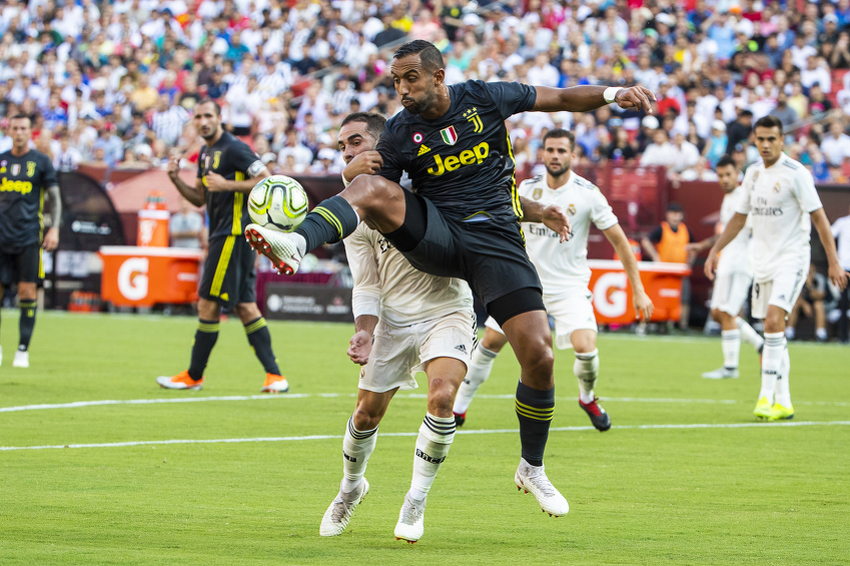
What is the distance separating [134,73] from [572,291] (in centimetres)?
2176

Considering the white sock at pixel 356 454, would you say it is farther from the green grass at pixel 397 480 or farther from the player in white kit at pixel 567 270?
the player in white kit at pixel 567 270

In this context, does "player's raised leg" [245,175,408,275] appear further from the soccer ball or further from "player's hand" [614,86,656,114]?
"player's hand" [614,86,656,114]

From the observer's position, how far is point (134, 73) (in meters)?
28.3

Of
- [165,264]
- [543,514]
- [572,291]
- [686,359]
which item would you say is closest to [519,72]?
[165,264]

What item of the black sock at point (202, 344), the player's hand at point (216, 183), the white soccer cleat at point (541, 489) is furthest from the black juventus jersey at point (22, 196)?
the white soccer cleat at point (541, 489)

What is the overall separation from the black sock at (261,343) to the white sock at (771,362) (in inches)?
178

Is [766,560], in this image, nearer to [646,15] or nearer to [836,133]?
[836,133]

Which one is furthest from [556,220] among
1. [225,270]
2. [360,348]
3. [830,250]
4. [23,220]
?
[23,220]

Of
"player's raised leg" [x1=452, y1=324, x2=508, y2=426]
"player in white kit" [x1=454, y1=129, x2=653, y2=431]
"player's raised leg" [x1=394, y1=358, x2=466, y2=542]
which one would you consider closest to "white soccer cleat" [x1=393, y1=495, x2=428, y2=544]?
"player's raised leg" [x1=394, y1=358, x2=466, y2=542]

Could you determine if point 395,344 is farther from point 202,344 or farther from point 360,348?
point 202,344

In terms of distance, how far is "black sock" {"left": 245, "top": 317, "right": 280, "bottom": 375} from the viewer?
10734 millimetres

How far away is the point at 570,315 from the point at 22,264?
602 centimetres

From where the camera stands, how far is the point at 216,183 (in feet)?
33.0

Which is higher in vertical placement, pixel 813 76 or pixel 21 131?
pixel 813 76
